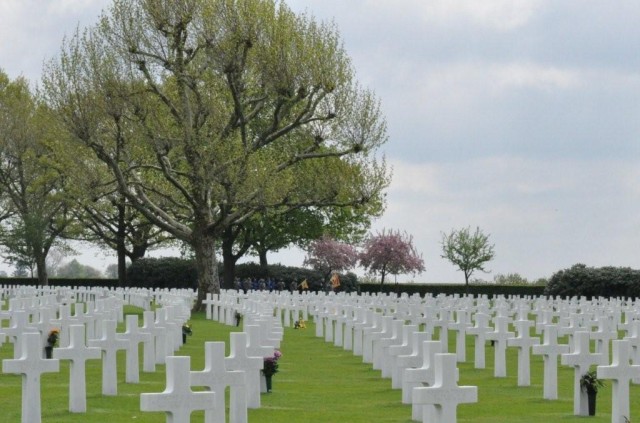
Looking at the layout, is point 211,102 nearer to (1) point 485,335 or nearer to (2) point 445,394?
(1) point 485,335

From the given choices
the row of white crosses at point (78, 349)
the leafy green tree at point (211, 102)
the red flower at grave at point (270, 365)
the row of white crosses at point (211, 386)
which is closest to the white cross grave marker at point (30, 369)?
the row of white crosses at point (78, 349)

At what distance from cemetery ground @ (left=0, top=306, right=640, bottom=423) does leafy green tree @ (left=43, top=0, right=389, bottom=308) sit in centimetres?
2028

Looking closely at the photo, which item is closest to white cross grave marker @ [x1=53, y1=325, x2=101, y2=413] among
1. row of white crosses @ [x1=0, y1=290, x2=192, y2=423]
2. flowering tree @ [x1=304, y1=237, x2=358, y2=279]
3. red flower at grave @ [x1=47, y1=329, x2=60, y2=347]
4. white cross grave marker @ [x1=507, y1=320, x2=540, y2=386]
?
row of white crosses @ [x1=0, y1=290, x2=192, y2=423]

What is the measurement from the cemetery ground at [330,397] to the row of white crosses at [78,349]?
262 millimetres

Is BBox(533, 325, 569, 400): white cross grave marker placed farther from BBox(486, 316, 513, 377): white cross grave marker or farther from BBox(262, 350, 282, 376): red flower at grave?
BBox(262, 350, 282, 376): red flower at grave

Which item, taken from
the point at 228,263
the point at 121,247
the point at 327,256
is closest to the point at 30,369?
the point at 228,263

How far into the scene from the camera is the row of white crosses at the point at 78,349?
42.4 feet

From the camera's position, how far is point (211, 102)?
4494cm

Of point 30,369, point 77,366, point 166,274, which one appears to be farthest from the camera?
point 166,274

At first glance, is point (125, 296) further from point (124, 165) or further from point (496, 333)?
point (496, 333)

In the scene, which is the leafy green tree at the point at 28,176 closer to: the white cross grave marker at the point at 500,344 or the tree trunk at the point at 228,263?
the tree trunk at the point at 228,263

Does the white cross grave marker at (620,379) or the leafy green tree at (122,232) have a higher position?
the leafy green tree at (122,232)

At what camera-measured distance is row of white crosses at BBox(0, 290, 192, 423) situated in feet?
42.4

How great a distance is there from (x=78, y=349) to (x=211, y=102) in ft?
102
